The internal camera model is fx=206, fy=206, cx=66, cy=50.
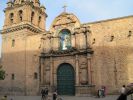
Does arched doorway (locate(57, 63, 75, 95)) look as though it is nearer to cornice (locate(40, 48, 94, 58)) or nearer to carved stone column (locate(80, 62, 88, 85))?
carved stone column (locate(80, 62, 88, 85))

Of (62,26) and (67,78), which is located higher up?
(62,26)

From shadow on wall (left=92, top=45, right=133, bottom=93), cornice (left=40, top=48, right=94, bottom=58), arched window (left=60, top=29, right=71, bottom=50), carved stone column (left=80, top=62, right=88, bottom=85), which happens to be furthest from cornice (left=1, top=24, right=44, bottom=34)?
shadow on wall (left=92, top=45, right=133, bottom=93)

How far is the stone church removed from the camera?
1986 centimetres

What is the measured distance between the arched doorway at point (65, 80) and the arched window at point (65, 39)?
2030mm

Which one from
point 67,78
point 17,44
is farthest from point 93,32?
point 17,44

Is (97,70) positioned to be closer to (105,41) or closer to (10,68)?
(105,41)

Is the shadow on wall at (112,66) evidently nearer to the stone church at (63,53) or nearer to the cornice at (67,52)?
A: the stone church at (63,53)

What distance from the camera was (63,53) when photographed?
2267cm

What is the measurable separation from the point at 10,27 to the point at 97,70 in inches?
533

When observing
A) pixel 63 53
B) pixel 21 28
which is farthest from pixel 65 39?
pixel 21 28

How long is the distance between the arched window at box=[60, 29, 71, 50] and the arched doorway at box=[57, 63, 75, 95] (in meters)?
2.03

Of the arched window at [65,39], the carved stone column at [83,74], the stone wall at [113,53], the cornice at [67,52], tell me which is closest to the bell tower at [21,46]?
the cornice at [67,52]

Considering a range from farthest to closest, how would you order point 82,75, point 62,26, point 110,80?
point 62,26, point 82,75, point 110,80

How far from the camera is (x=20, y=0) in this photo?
2825 centimetres
